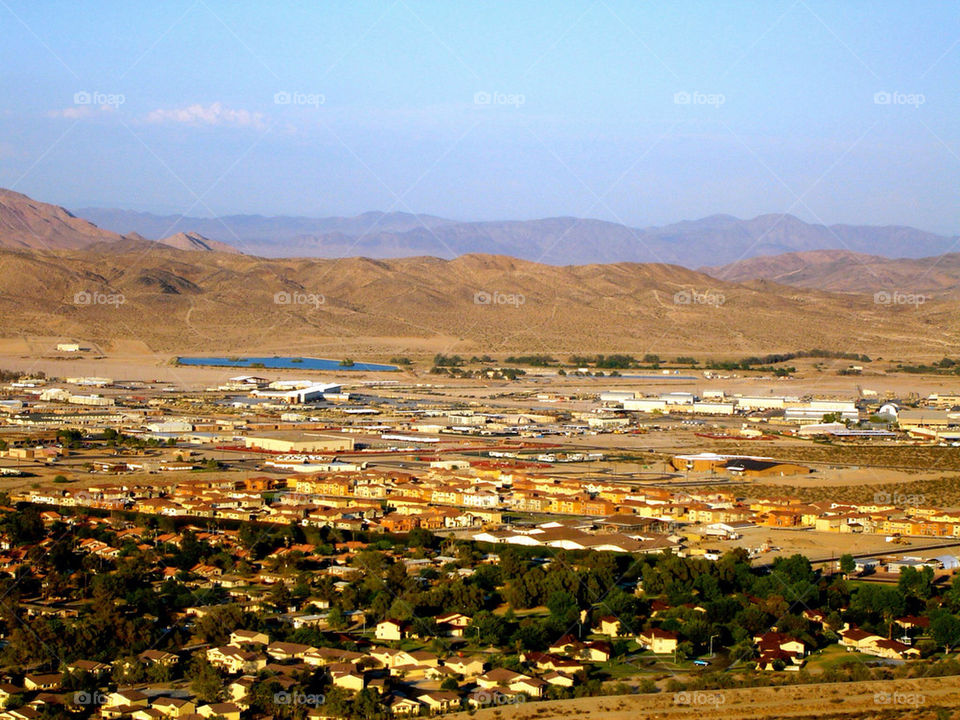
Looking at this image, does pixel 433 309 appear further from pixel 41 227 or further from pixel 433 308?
pixel 41 227

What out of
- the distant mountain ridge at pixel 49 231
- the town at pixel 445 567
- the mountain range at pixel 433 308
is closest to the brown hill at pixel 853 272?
the mountain range at pixel 433 308

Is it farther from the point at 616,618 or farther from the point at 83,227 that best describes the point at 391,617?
the point at 83,227

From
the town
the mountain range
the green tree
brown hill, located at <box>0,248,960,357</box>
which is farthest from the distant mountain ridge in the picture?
the green tree

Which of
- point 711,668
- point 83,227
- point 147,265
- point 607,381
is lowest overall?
point 711,668

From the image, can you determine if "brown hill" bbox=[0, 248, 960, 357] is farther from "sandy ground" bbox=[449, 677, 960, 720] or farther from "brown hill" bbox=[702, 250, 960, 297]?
"sandy ground" bbox=[449, 677, 960, 720]

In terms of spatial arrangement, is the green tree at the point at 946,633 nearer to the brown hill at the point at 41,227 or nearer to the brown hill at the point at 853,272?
the brown hill at the point at 853,272

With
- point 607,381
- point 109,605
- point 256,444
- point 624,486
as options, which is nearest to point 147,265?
point 607,381
